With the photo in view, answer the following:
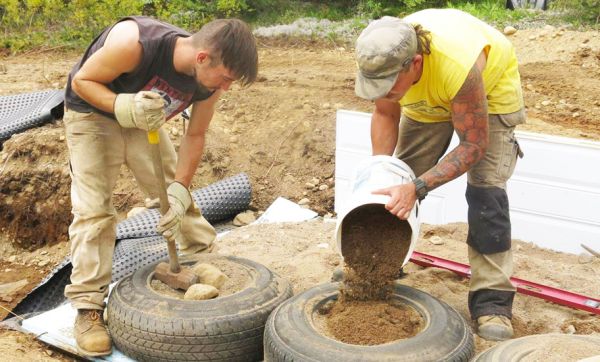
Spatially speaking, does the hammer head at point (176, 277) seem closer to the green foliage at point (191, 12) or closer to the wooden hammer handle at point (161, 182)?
the wooden hammer handle at point (161, 182)

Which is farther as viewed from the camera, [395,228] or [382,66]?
[395,228]

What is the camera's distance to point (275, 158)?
6926 millimetres

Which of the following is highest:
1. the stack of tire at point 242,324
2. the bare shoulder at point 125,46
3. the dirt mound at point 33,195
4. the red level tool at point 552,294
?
the bare shoulder at point 125,46

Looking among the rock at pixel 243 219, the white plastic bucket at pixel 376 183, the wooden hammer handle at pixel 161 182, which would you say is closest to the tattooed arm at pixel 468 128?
the white plastic bucket at pixel 376 183

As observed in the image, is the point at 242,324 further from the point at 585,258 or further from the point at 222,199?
the point at 585,258

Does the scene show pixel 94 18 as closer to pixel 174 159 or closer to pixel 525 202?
pixel 174 159

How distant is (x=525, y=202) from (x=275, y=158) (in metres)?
2.75

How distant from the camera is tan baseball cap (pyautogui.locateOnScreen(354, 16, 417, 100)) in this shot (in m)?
2.91

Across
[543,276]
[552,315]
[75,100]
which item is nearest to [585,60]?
[543,276]

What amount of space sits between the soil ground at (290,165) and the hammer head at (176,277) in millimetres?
727

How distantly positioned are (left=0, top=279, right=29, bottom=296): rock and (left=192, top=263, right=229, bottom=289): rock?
251 cm

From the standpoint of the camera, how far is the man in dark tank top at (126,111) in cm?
331

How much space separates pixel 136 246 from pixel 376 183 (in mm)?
2201

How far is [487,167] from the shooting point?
11.2 ft
